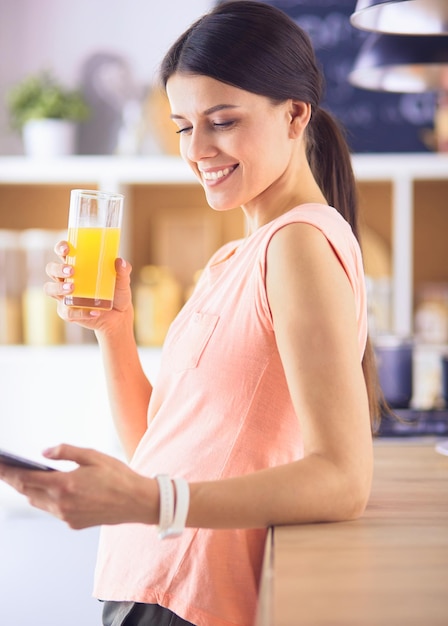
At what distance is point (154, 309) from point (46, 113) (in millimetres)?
824

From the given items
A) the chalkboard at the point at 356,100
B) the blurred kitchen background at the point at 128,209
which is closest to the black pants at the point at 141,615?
the blurred kitchen background at the point at 128,209

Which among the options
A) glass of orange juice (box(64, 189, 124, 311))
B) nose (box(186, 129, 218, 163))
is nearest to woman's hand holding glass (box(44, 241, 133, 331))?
glass of orange juice (box(64, 189, 124, 311))

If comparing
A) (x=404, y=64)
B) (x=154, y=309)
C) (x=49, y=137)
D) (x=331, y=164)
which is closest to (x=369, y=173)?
(x=154, y=309)

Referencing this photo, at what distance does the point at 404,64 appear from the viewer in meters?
1.84

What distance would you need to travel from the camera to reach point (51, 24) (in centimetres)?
360

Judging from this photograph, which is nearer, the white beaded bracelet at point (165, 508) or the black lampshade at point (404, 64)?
the white beaded bracelet at point (165, 508)

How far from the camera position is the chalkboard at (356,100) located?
3441 mm

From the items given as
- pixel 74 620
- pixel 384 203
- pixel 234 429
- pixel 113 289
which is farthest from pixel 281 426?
pixel 384 203

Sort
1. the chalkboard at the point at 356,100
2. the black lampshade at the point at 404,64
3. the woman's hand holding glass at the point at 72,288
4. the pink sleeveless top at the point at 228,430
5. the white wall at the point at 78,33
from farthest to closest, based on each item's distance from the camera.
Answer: the white wall at the point at 78,33
the chalkboard at the point at 356,100
the black lampshade at the point at 404,64
the woman's hand holding glass at the point at 72,288
the pink sleeveless top at the point at 228,430

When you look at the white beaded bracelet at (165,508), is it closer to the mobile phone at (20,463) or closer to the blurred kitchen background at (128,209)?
the mobile phone at (20,463)

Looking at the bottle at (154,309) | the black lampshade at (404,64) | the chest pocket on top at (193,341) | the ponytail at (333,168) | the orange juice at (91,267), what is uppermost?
the black lampshade at (404,64)

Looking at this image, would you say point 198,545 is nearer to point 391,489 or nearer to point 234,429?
point 234,429

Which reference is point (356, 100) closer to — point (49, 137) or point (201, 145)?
point (49, 137)

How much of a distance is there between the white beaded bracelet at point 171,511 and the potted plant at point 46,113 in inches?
104
